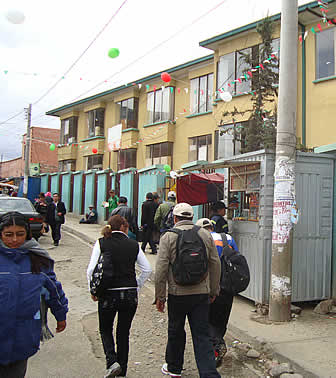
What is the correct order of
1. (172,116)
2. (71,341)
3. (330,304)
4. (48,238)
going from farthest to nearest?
(172,116) → (48,238) → (330,304) → (71,341)

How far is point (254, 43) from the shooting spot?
52.3ft

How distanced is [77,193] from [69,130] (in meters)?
9.10

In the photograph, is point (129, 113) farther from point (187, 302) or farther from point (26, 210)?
point (187, 302)

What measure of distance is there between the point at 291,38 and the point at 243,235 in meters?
3.28

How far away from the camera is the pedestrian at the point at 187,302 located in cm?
378

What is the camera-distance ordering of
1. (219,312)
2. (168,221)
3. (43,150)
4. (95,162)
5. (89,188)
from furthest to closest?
(43,150)
(95,162)
(89,188)
(168,221)
(219,312)

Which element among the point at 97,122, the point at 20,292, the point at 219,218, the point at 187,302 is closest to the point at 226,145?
the point at 219,218

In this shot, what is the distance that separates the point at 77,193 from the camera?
24281mm

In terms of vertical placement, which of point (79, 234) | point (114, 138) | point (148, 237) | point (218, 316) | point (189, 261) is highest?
point (114, 138)

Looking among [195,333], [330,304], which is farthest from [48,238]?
[195,333]

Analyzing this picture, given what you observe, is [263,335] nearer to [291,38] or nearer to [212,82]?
[291,38]

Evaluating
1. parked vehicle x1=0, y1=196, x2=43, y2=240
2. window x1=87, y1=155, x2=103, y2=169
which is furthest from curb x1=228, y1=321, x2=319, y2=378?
window x1=87, y1=155, x2=103, y2=169

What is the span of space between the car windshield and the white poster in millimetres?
12938

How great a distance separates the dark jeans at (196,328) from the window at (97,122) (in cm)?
2513
